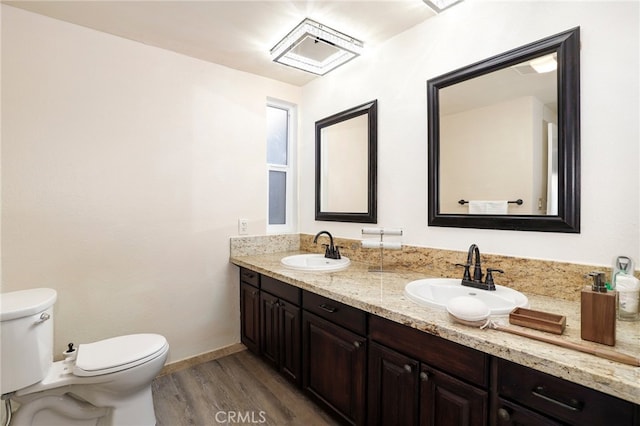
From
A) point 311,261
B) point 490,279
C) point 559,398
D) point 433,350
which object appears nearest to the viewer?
point 559,398

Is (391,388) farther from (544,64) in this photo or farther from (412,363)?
(544,64)

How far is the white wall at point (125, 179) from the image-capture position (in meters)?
1.78

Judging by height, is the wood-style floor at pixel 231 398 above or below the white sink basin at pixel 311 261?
below

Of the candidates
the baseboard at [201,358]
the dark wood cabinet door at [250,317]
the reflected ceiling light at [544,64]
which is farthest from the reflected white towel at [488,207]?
the baseboard at [201,358]

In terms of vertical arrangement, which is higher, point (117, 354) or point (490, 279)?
point (490, 279)

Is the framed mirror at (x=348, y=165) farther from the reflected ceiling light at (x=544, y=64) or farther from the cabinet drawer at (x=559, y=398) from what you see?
the cabinet drawer at (x=559, y=398)

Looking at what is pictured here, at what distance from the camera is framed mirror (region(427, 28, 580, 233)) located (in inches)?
52.6

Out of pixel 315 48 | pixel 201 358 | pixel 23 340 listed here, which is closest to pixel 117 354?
pixel 23 340

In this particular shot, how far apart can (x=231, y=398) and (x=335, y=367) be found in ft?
2.66

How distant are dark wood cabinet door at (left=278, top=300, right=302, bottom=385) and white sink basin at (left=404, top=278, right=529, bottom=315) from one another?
0.76 metres

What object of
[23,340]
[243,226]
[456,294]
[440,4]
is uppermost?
[440,4]

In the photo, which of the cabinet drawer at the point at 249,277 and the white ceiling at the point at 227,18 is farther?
the cabinet drawer at the point at 249,277

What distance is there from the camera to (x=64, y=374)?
58.9 inches

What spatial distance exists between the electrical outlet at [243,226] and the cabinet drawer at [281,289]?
0.55 metres
